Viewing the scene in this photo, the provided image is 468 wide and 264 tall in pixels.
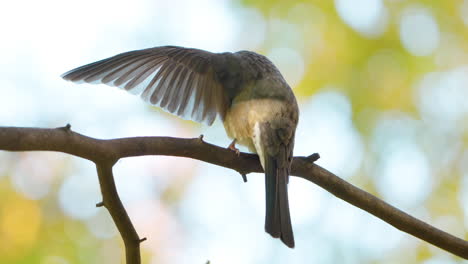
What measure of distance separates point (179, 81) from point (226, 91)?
18.7 inches

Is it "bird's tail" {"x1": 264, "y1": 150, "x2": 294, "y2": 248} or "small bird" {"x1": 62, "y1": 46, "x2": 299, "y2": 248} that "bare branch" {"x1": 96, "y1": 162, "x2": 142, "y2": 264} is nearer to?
"bird's tail" {"x1": 264, "y1": 150, "x2": 294, "y2": 248}

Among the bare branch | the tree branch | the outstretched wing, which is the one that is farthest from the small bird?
the bare branch

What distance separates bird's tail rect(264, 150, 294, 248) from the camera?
4023 mm

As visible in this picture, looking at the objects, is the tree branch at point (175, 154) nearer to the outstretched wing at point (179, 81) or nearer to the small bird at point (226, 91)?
the small bird at point (226, 91)

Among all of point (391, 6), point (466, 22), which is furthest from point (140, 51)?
point (466, 22)

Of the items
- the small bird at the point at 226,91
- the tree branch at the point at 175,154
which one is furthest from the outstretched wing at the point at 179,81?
the tree branch at the point at 175,154

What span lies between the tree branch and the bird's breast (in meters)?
0.29

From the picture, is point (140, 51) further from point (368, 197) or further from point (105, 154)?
point (368, 197)

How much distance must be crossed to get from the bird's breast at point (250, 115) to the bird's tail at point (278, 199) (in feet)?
1.17

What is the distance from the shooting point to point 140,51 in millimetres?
5145

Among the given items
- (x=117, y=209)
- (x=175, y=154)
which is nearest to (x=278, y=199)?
(x=175, y=154)

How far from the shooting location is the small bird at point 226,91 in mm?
4527

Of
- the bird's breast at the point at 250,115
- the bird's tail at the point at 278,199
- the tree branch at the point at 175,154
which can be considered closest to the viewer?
the tree branch at the point at 175,154

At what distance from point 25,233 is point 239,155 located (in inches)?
157
